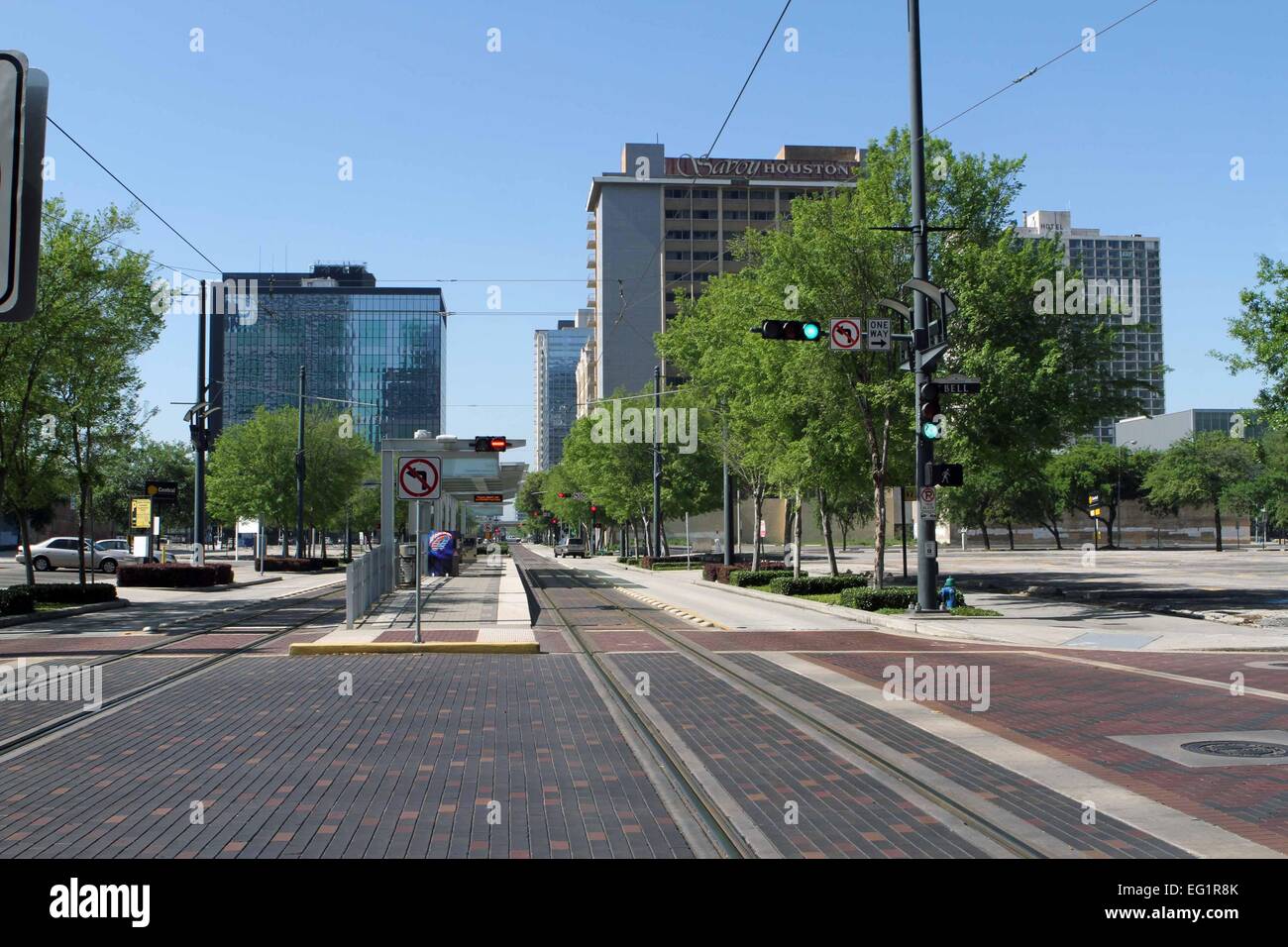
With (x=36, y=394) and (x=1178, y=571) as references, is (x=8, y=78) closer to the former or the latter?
(x=36, y=394)

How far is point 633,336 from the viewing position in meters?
125

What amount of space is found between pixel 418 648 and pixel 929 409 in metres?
10.8

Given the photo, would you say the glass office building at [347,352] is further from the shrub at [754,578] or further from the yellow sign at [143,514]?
the shrub at [754,578]

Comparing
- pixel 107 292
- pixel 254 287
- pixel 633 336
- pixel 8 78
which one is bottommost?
pixel 8 78

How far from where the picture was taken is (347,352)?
16562 cm

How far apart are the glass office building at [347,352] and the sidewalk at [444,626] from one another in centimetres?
13756

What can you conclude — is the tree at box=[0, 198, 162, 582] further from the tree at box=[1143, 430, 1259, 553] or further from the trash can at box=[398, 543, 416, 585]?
the tree at box=[1143, 430, 1259, 553]

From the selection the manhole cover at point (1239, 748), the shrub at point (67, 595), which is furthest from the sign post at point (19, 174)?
the shrub at point (67, 595)

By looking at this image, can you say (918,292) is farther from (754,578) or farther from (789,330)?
(754,578)

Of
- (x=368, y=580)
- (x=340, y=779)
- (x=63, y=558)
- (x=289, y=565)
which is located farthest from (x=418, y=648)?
(x=63, y=558)

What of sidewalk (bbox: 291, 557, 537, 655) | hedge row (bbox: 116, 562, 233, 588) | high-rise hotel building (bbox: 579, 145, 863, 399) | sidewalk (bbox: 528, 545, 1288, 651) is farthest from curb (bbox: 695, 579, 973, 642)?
high-rise hotel building (bbox: 579, 145, 863, 399)
